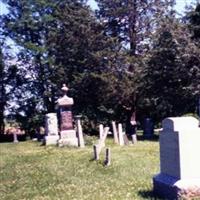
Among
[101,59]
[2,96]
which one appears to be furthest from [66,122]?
[2,96]

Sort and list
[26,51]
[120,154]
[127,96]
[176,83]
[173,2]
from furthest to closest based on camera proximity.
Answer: [26,51]
[173,2]
[127,96]
[176,83]
[120,154]

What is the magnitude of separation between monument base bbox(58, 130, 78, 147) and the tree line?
9862mm

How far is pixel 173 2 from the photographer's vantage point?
165ft

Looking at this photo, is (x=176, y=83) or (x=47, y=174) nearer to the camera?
(x=47, y=174)

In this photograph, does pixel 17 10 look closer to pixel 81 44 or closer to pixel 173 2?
pixel 81 44

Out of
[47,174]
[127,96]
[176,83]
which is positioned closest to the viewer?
[47,174]

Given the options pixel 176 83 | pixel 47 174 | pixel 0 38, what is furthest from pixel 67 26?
pixel 47 174

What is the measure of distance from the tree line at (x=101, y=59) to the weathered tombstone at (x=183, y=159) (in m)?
27.1

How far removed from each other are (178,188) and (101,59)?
38039mm

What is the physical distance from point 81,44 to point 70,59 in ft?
7.56

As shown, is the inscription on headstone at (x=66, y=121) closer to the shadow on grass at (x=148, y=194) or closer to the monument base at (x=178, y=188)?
the shadow on grass at (x=148, y=194)

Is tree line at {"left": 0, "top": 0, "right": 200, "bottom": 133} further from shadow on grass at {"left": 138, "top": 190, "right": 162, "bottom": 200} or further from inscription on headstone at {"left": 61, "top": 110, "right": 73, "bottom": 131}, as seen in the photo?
shadow on grass at {"left": 138, "top": 190, "right": 162, "bottom": 200}

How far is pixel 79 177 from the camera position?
1534cm

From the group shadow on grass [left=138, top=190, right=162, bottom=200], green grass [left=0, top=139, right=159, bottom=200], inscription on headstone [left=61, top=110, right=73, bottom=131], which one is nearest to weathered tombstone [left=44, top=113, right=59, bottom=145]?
inscription on headstone [left=61, top=110, right=73, bottom=131]
